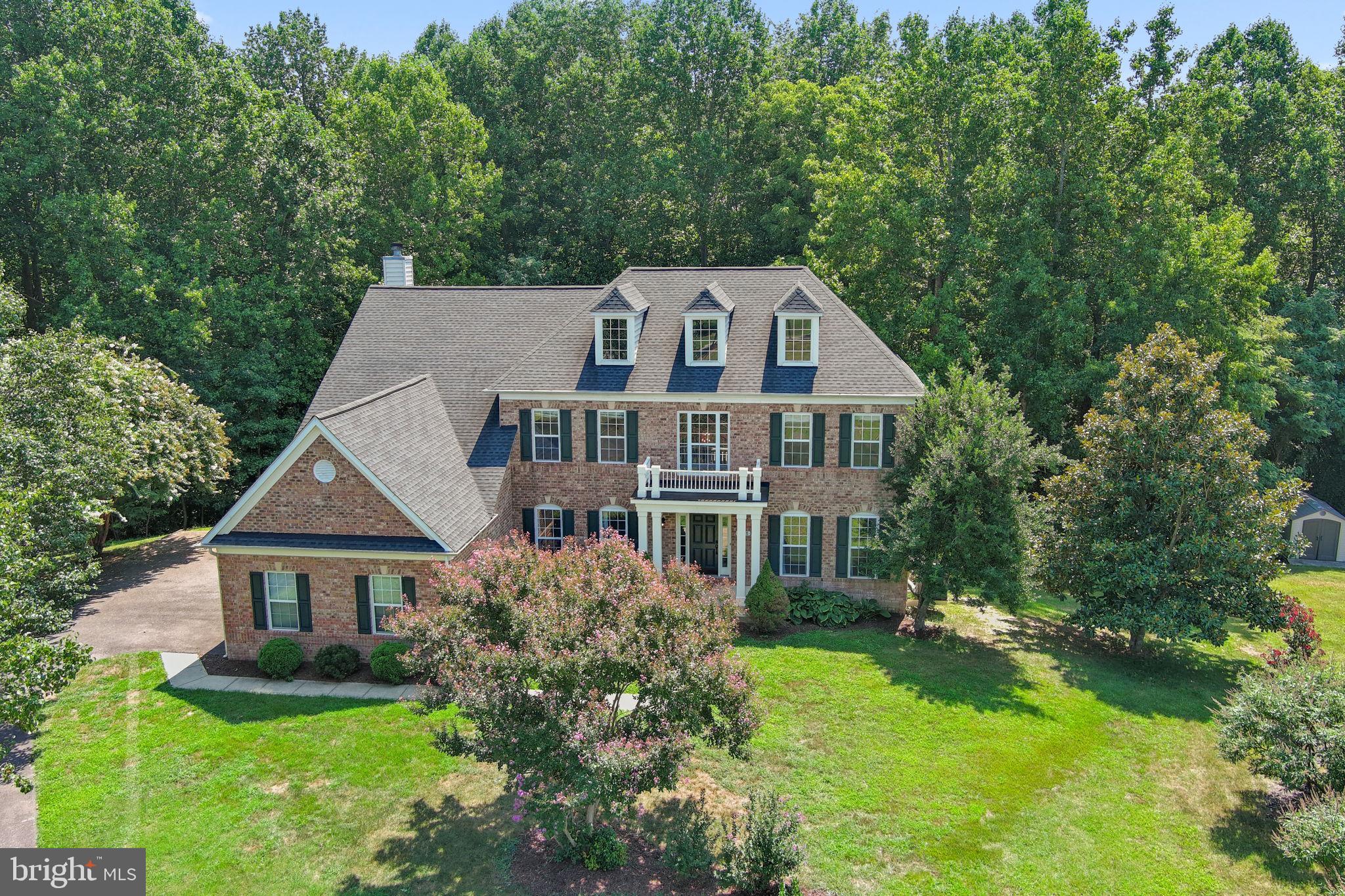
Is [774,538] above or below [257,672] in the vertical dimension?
above

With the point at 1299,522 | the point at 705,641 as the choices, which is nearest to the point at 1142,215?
the point at 1299,522

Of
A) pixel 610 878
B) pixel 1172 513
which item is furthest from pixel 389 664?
pixel 1172 513

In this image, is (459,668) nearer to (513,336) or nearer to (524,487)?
(524,487)

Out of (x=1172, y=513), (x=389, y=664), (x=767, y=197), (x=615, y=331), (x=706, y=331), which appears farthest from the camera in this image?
(x=767, y=197)

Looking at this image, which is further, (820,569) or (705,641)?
(820,569)

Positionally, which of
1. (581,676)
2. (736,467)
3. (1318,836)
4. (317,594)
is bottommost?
(1318,836)

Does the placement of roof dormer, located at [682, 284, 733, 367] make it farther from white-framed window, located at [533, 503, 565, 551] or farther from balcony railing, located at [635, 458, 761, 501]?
white-framed window, located at [533, 503, 565, 551]

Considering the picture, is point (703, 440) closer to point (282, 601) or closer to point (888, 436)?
point (888, 436)
